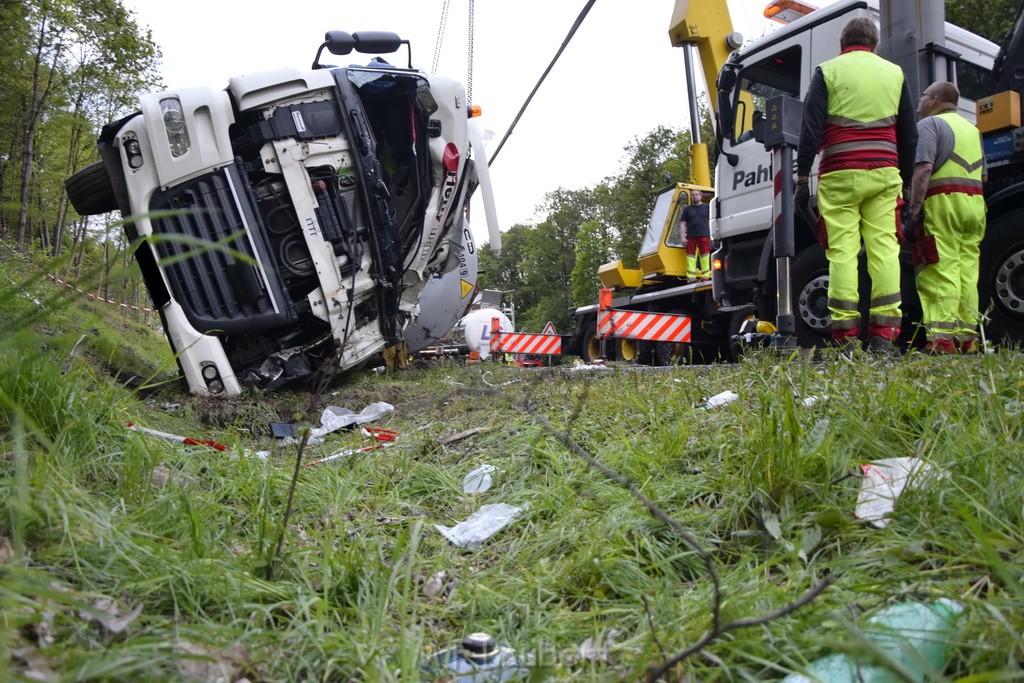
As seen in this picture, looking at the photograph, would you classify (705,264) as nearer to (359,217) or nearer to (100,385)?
(359,217)

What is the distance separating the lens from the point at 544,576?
166cm

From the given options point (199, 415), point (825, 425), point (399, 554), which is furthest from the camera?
point (199, 415)

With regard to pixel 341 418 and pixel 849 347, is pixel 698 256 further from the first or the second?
pixel 341 418

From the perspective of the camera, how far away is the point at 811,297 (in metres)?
5.75

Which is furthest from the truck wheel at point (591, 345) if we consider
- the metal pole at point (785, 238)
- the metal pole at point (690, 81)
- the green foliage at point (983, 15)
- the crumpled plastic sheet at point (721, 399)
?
the green foliage at point (983, 15)

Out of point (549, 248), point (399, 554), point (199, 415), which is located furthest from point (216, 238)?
point (549, 248)

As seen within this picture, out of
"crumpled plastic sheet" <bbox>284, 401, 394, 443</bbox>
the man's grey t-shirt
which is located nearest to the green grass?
"crumpled plastic sheet" <bbox>284, 401, 394, 443</bbox>

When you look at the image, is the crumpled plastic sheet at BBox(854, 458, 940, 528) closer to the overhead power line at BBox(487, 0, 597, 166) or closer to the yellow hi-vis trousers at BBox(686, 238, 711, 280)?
the overhead power line at BBox(487, 0, 597, 166)

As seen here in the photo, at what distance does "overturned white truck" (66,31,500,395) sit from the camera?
4.59 meters

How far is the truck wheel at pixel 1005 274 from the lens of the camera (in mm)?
4652

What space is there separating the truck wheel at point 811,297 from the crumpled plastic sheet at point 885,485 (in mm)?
4019

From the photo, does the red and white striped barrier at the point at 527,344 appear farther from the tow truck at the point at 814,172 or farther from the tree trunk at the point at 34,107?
the tree trunk at the point at 34,107

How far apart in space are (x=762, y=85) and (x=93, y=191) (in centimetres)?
566

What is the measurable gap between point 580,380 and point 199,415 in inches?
87.0
